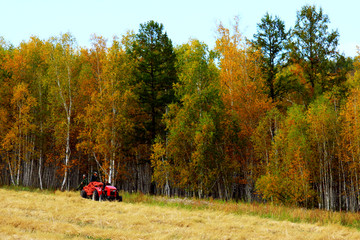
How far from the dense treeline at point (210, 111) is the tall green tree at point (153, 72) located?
93mm

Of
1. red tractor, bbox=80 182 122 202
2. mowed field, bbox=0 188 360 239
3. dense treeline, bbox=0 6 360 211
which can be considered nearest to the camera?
mowed field, bbox=0 188 360 239

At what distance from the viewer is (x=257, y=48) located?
110 ft

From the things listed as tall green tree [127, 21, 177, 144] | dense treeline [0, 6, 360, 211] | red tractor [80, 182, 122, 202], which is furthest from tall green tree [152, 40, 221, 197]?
red tractor [80, 182, 122, 202]

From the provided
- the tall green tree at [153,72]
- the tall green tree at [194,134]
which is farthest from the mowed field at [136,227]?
the tall green tree at [153,72]

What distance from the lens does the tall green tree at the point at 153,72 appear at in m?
30.8

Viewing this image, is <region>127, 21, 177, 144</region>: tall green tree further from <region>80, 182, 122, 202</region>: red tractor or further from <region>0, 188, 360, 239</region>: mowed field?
<region>0, 188, 360, 239</region>: mowed field

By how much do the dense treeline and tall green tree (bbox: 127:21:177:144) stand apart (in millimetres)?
93

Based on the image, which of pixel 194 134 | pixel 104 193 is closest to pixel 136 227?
pixel 104 193

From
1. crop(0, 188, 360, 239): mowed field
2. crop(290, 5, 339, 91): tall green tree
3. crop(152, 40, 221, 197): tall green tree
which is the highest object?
crop(290, 5, 339, 91): tall green tree

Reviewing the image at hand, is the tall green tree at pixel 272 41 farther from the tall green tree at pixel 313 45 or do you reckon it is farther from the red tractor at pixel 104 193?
the red tractor at pixel 104 193

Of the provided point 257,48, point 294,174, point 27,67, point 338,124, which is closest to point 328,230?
point 294,174

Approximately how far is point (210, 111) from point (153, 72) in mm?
6914

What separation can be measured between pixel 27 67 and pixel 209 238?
30.5m

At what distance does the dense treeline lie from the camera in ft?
85.3
